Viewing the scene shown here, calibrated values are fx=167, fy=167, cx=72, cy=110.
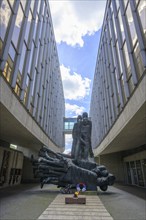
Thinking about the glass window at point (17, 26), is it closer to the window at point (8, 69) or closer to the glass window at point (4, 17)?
the glass window at point (4, 17)

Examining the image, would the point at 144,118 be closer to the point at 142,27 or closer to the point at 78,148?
the point at 142,27

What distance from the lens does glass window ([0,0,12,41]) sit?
970 cm

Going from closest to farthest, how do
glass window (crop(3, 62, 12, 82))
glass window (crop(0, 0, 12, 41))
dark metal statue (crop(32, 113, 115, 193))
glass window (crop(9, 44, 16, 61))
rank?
glass window (crop(0, 0, 12, 41))
glass window (crop(3, 62, 12, 82))
glass window (crop(9, 44, 16, 61))
dark metal statue (crop(32, 113, 115, 193))

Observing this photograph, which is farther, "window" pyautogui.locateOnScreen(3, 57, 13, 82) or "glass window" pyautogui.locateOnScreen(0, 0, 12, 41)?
"window" pyautogui.locateOnScreen(3, 57, 13, 82)

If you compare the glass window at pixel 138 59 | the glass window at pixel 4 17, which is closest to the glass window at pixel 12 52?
the glass window at pixel 4 17

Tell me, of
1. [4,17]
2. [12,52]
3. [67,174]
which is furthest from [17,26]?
[67,174]

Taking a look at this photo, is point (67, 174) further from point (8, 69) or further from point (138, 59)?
point (138, 59)

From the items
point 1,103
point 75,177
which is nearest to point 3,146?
point 75,177

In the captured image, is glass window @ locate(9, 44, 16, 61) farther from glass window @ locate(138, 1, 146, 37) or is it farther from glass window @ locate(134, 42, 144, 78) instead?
glass window @ locate(138, 1, 146, 37)

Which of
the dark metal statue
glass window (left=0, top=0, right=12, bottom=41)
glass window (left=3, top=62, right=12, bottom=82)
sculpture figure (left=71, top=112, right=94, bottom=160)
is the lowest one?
the dark metal statue

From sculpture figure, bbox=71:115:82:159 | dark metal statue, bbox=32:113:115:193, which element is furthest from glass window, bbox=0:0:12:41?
sculpture figure, bbox=71:115:82:159

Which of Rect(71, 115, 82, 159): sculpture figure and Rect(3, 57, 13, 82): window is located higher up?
Rect(3, 57, 13, 82): window

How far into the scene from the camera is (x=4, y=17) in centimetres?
1006

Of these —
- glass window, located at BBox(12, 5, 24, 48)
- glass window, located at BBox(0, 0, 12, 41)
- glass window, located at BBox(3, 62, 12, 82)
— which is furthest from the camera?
glass window, located at BBox(12, 5, 24, 48)
